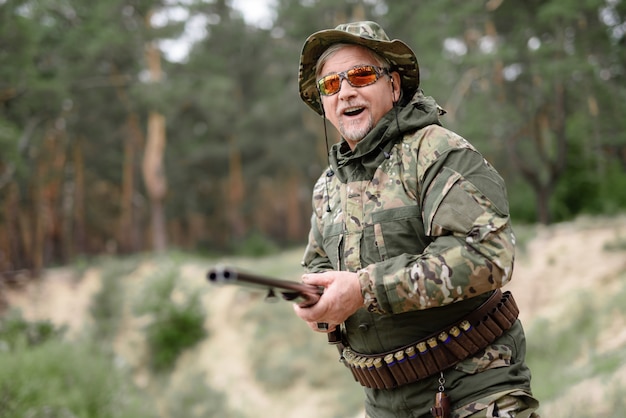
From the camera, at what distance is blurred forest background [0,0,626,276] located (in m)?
14.7

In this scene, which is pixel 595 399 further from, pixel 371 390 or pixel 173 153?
pixel 173 153

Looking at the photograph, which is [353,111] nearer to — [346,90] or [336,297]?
[346,90]

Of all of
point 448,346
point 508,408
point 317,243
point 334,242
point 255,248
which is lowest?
point 508,408

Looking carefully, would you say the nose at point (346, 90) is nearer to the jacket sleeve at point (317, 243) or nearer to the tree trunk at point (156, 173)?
the jacket sleeve at point (317, 243)

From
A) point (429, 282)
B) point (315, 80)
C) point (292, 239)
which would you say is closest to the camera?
point (429, 282)

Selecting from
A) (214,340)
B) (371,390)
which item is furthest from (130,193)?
(371,390)

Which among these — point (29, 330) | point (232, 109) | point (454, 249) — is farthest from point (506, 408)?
point (232, 109)

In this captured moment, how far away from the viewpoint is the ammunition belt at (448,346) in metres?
2.04

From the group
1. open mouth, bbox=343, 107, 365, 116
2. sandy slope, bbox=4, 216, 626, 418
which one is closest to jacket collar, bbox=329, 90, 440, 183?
open mouth, bbox=343, 107, 365, 116

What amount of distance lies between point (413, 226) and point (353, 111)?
532 mm

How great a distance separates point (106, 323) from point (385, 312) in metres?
15.5

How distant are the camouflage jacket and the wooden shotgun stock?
0.18 metres

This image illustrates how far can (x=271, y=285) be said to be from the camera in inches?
68.5

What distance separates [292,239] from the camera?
3509cm
